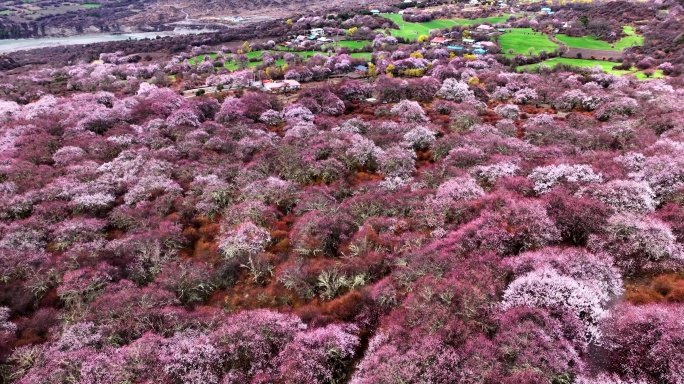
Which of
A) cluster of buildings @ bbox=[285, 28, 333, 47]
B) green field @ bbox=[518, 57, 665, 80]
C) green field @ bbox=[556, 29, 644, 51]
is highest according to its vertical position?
cluster of buildings @ bbox=[285, 28, 333, 47]

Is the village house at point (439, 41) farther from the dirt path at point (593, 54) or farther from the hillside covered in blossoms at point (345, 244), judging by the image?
the hillside covered in blossoms at point (345, 244)

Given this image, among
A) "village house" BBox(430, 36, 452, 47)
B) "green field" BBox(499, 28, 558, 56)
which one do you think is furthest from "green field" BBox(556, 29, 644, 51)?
"village house" BBox(430, 36, 452, 47)

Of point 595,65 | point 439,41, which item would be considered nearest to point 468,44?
point 439,41

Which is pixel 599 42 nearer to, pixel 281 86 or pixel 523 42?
pixel 523 42

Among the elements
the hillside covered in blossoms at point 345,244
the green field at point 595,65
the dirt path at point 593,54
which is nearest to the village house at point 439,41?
the green field at point 595,65

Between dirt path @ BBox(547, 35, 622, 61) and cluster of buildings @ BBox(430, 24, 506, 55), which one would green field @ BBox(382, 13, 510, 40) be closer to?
cluster of buildings @ BBox(430, 24, 506, 55)

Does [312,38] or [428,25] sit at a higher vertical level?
[428,25]
